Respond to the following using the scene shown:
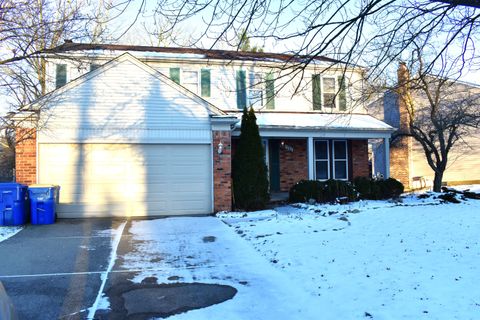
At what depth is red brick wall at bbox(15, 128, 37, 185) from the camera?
1177 centimetres

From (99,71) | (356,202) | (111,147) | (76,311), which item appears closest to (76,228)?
(111,147)

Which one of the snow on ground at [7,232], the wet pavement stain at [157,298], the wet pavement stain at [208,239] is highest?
the snow on ground at [7,232]

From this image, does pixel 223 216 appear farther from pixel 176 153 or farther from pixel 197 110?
pixel 197 110

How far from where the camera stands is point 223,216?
11.9m

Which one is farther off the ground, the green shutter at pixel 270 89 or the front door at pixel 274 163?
the green shutter at pixel 270 89

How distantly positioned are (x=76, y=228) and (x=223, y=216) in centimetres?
397

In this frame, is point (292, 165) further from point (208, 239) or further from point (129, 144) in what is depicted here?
point (208, 239)

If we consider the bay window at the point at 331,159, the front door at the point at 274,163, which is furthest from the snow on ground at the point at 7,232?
the bay window at the point at 331,159

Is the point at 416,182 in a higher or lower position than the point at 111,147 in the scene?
lower

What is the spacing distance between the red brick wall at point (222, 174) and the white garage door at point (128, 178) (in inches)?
8.8

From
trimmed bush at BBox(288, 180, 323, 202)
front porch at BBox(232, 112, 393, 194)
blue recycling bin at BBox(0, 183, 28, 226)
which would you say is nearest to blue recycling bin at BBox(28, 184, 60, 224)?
blue recycling bin at BBox(0, 183, 28, 226)

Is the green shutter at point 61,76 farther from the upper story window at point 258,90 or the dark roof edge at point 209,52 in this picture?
the upper story window at point 258,90

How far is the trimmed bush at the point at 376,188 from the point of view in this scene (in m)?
14.4

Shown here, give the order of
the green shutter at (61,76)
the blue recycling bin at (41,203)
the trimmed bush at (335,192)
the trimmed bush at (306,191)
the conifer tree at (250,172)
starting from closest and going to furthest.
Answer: the blue recycling bin at (41,203) < the conifer tree at (250,172) < the trimmed bush at (306,191) < the trimmed bush at (335,192) < the green shutter at (61,76)
